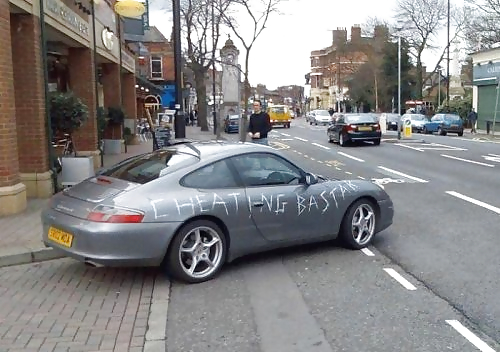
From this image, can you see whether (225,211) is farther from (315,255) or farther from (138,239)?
(315,255)

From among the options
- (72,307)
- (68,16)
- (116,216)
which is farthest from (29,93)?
(72,307)

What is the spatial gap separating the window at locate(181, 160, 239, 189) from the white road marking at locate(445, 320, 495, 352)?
2614 mm

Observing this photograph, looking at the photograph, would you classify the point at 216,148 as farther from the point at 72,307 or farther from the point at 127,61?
the point at 127,61

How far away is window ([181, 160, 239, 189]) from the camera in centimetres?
591

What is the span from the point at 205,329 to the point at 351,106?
8161 cm

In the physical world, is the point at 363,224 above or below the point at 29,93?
below

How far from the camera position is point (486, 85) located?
41.9 metres

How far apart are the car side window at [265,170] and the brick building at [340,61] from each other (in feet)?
193

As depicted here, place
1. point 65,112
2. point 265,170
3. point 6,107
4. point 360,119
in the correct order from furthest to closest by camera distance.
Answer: point 360,119 < point 65,112 < point 6,107 < point 265,170

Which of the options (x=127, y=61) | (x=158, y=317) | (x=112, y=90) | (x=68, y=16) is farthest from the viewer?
(x=127, y=61)

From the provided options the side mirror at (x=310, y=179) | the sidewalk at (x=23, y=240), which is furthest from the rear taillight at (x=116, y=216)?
the side mirror at (x=310, y=179)

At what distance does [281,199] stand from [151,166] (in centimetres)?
148

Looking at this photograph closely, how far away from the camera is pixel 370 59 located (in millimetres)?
71812

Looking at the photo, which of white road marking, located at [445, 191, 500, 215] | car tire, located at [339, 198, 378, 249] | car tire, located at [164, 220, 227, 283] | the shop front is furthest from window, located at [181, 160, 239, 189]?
the shop front
